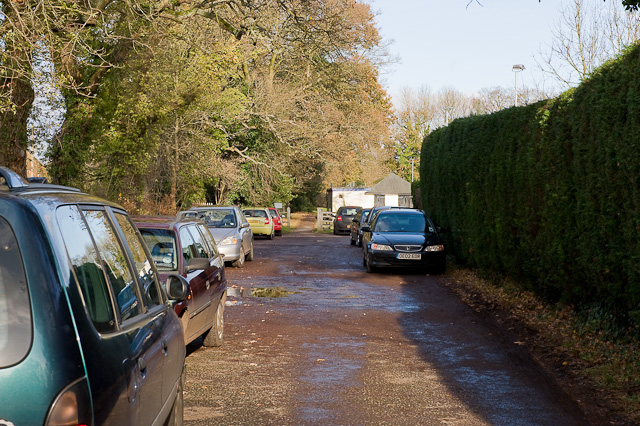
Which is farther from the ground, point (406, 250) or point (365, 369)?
point (406, 250)

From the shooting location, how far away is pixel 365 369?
8281mm

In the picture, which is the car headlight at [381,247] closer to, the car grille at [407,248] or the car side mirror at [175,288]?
the car grille at [407,248]

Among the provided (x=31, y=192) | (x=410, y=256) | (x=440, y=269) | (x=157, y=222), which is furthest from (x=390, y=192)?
(x=31, y=192)

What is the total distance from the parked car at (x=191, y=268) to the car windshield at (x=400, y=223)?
1115 cm

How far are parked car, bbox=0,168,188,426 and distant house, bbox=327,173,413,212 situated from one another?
6488 cm

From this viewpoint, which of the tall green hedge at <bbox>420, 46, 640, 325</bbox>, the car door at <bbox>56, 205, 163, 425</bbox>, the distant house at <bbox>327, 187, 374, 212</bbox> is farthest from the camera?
the distant house at <bbox>327, 187, 374, 212</bbox>

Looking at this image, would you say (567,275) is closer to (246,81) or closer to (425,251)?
(425,251)

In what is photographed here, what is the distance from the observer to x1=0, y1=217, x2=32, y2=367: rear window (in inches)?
106

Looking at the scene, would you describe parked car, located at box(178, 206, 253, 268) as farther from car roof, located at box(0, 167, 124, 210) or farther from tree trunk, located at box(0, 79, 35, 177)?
car roof, located at box(0, 167, 124, 210)

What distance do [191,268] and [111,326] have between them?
444cm

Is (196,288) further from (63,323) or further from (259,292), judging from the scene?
(259,292)

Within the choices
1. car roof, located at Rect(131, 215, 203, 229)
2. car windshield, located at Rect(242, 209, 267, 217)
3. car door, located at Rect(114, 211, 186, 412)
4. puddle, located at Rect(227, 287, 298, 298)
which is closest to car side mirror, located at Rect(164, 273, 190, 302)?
car door, located at Rect(114, 211, 186, 412)

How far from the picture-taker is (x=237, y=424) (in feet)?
20.0

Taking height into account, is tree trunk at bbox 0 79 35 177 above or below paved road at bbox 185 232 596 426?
above
